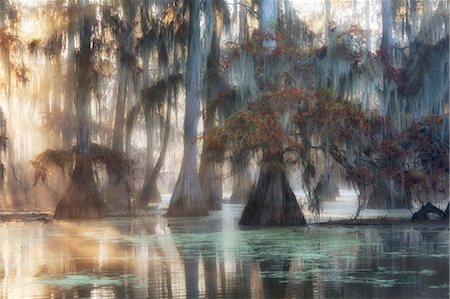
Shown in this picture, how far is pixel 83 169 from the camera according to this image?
2106 centimetres

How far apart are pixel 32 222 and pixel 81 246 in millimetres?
7398

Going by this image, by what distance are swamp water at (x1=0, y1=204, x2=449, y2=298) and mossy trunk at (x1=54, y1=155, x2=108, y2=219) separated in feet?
12.2

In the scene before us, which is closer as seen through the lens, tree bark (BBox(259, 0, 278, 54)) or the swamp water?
the swamp water

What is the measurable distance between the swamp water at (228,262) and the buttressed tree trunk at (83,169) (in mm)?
3809

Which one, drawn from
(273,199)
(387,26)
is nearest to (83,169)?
(273,199)

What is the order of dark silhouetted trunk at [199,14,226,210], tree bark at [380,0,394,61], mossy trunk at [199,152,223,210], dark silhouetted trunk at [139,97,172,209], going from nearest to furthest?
1. dark silhouetted trunk at [199,14,226,210]
2. tree bark at [380,0,394,61]
3. mossy trunk at [199,152,223,210]
4. dark silhouetted trunk at [139,97,172,209]

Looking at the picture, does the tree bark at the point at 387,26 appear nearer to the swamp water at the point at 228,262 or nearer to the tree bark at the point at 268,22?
the tree bark at the point at 268,22

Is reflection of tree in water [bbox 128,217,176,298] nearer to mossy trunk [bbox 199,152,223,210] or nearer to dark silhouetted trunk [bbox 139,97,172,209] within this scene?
mossy trunk [bbox 199,152,223,210]

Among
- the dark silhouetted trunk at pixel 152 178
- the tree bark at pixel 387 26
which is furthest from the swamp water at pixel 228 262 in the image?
the dark silhouetted trunk at pixel 152 178

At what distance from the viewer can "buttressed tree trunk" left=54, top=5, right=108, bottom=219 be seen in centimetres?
2081

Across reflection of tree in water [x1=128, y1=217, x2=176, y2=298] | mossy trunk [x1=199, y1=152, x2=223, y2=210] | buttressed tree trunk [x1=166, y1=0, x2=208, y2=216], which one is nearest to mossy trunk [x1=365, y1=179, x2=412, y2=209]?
buttressed tree trunk [x1=166, y1=0, x2=208, y2=216]

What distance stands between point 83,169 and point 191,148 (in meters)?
3.10

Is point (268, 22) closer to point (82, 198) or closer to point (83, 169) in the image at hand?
point (83, 169)

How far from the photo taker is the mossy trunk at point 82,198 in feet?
68.0
